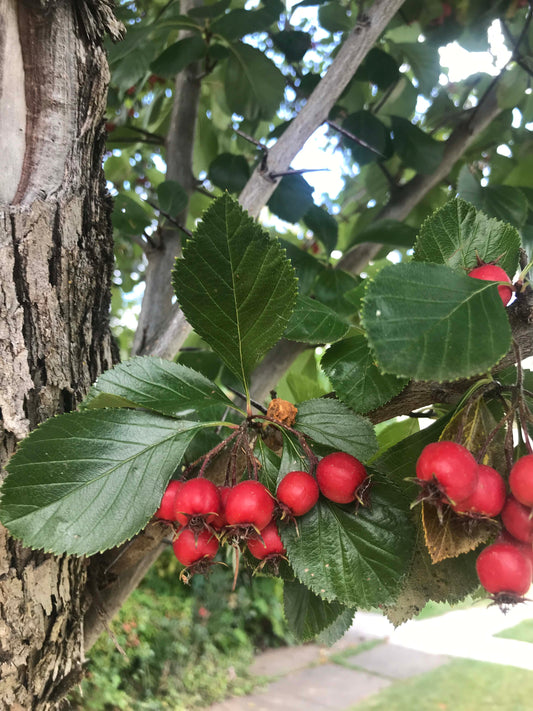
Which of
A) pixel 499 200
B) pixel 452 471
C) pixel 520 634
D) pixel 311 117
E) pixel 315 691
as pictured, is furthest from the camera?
pixel 315 691

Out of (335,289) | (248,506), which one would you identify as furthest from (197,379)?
(335,289)

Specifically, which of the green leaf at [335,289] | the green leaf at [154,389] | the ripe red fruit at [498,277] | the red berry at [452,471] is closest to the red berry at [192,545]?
the green leaf at [154,389]

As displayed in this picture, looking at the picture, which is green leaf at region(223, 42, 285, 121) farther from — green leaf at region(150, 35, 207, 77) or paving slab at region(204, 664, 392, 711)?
paving slab at region(204, 664, 392, 711)

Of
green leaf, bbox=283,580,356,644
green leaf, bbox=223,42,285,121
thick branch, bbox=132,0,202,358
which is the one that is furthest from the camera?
green leaf, bbox=223,42,285,121

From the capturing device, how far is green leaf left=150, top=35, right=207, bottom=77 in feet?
4.03

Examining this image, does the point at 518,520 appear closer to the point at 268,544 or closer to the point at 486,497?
the point at 486,497

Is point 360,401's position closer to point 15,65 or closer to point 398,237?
point 15,65

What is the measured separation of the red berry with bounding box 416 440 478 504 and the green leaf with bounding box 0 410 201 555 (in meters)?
0.24

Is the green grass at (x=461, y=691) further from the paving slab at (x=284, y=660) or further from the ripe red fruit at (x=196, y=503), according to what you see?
the ripe red fruit at (x=196, y=503)

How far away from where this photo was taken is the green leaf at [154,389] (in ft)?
1.71

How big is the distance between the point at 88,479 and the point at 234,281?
22 centimetres

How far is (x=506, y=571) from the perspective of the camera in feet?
1.32

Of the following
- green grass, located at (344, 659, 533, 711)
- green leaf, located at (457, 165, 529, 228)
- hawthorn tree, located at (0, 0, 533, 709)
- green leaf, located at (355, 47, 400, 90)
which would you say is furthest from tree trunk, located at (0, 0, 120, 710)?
green grass, located at (344, 659, 533, 711)

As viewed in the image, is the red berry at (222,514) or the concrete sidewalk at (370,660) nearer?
the red berry at (222,514)
